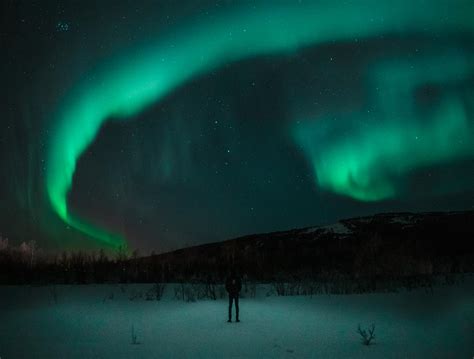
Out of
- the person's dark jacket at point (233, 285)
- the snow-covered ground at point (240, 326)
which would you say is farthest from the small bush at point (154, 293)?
the person's dark jacket at point (233, 285)

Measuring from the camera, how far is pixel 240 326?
37.9ft

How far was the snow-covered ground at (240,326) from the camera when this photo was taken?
901 cm

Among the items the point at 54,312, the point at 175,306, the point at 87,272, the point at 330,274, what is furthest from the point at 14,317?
the point at 330,274

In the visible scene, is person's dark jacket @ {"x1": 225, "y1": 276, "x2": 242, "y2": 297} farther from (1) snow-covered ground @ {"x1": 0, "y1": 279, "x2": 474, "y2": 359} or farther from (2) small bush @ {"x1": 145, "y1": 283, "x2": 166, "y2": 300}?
(2) small bush @ {"x1": 145, "y1": 283, "x2": 166, "y2": 300}

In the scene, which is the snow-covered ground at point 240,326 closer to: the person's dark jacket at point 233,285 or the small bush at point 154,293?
the small bush at point 154,293

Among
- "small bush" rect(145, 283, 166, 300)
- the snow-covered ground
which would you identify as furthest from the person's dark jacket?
"small bush" rect(145, 283, 166, 300)

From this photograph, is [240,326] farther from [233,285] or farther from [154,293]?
[154,293]

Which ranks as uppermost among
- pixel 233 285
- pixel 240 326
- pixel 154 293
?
pixel 233 285

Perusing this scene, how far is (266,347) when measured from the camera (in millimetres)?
9305

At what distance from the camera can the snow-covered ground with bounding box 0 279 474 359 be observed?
9008 mm

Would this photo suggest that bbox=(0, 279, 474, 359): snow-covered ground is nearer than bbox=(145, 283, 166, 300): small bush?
Yes

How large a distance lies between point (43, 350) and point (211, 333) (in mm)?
3466

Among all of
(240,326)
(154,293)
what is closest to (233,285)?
(240,326)

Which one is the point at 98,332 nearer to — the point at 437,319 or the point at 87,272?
the point at 437,319
